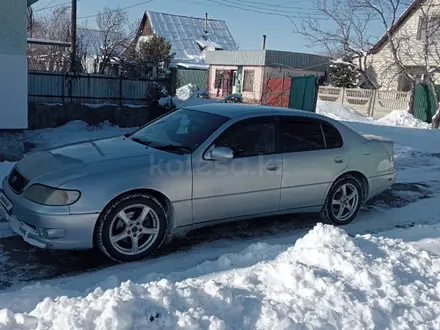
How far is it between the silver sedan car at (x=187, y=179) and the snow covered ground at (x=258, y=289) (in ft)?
1.17

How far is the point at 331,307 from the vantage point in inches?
128

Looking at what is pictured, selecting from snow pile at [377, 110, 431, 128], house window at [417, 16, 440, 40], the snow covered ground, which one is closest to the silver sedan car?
the snow covered ground

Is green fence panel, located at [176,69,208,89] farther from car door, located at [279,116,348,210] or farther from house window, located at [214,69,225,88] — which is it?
car door, located at [279,116,348,210]

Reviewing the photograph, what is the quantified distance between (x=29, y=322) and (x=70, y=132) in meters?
9.66

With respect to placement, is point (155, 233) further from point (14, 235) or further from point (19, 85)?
point (19, 85)

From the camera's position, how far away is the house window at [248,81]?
1169 inches

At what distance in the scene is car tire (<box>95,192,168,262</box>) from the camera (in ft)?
14.3

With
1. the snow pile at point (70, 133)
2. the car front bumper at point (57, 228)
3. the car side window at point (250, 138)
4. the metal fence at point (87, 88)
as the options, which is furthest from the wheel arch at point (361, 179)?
the metal fence at point (87, 88)

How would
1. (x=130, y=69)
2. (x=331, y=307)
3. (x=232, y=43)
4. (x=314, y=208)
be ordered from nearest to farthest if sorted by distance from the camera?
(x=331, y=307) → (x=314, y=208) → (x=130, y=69) → (x=232, y=43)

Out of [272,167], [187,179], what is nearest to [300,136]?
[272,167]

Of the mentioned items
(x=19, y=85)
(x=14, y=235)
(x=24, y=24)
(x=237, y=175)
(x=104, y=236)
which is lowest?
(x=14, y=235)

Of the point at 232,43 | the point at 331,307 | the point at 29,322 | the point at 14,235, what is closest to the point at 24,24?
the point at 14,235

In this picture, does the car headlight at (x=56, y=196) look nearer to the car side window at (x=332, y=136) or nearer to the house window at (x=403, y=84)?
the car side window at (x=332, y=136)

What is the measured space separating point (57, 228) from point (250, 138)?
2.25m
